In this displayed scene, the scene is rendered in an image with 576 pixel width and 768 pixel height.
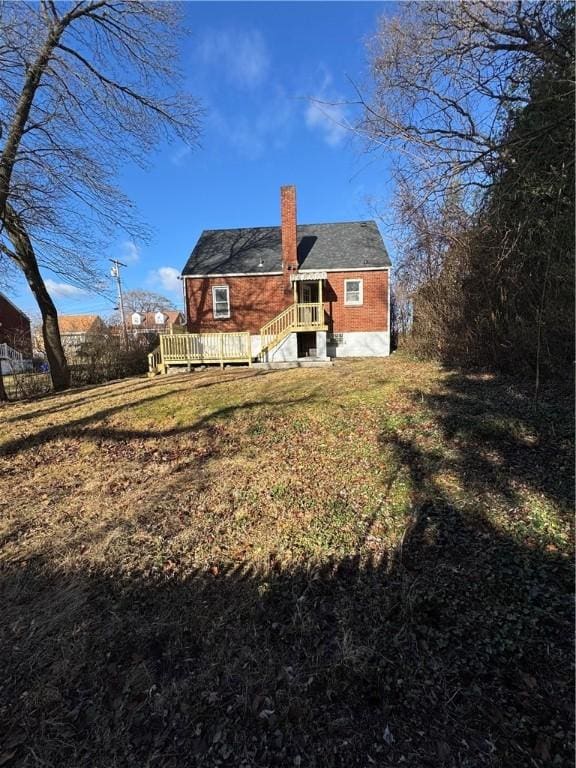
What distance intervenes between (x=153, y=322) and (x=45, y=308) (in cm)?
3435

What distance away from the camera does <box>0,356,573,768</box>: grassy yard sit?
196 centimetres

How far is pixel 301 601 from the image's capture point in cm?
284

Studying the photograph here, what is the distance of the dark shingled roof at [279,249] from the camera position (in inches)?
671

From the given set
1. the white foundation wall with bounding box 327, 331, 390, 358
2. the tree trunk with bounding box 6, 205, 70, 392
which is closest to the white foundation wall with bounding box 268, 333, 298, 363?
the white foundation wall with bounding box 327, 331, 390, 358

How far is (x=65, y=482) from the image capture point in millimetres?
5270

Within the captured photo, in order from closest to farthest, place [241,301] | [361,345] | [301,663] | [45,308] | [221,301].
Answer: [301,663] < [45,308] < [361,345] < [241,301] < [221,301]

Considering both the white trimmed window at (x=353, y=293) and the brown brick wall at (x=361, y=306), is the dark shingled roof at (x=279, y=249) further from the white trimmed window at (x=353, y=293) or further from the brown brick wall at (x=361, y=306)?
the white trimmed window at (x=353, y=293)

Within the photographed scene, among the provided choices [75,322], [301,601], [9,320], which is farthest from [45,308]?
[75,322]

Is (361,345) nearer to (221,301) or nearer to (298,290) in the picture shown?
(298,290)

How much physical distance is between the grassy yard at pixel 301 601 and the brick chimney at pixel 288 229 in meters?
12.3

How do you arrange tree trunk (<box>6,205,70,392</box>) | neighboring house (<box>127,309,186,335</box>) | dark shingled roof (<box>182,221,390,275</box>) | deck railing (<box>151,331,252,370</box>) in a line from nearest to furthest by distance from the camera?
tree trunk (<box>6,205,70,392</box>)
deck railing (<box>151,331,252,370</box>)
dark shingled roof (<box>182,221,390,275</box>)
neighboring house (<box>127,309,186,335</box>)

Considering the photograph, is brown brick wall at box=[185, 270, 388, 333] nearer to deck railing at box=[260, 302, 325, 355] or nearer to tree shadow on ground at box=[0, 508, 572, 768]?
deck railing at box=[260, 302, 325, 355]

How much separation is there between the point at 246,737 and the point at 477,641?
57.3 inches

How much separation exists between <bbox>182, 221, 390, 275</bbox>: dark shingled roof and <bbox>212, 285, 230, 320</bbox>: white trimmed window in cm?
69
